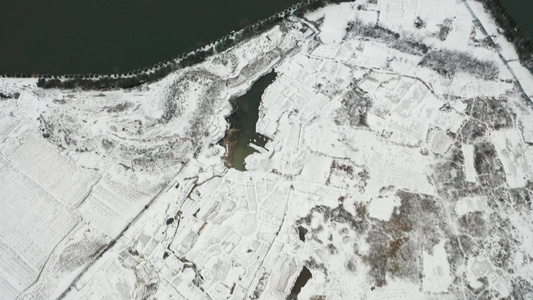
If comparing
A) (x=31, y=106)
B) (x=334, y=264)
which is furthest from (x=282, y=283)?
(x=31, y=106)

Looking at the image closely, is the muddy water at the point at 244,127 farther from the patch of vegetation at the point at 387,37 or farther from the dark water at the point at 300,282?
the dark water at the point at 300,282

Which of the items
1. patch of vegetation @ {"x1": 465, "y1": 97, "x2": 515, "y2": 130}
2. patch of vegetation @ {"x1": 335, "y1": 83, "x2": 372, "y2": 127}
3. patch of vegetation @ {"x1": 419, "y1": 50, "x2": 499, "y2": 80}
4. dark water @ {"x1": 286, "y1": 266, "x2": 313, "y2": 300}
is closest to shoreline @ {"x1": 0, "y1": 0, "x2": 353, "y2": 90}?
patch of vegetation @ {"x1": 335, "y1": 83, "x2": 372, "y2": 127}

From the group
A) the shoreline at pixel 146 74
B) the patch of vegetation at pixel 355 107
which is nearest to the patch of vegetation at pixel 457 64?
the patch of vegetation at pixel 355 107

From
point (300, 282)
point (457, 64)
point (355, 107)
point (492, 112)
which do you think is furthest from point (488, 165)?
point (300, 282)

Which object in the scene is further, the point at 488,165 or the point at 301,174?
the point at 301,174

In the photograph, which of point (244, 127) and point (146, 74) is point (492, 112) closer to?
point (244, 127)
